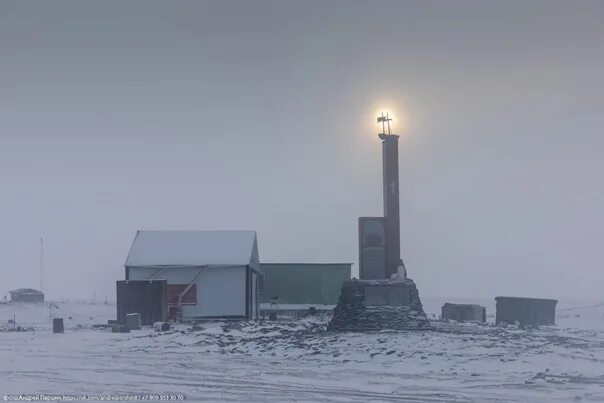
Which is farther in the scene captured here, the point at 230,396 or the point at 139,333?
the point at 139,333

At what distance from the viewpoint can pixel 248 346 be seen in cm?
3122

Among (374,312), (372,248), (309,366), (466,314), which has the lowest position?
(466,314)

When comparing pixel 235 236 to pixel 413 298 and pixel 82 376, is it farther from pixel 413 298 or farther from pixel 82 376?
pixel 82 376

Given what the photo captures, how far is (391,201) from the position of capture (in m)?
39.1

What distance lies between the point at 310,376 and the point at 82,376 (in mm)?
5751

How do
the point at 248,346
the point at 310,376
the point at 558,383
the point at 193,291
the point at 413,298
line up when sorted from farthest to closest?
the point at 193,291
the point at 413,298
the point at 248,346
the point at 310,376
the point at 558,383

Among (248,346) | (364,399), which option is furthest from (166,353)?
(364,399)

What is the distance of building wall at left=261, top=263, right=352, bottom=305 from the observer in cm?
5894

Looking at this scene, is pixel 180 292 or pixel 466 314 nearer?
pixel 180 292

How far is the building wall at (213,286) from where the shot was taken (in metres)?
46.8

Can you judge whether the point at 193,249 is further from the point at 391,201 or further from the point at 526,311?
the point at 526,311

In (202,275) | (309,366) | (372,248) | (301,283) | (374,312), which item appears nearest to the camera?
(309,366)

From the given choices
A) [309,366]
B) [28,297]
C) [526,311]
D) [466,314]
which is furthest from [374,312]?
[28,297]

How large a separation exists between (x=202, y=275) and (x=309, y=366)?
22253 mm
